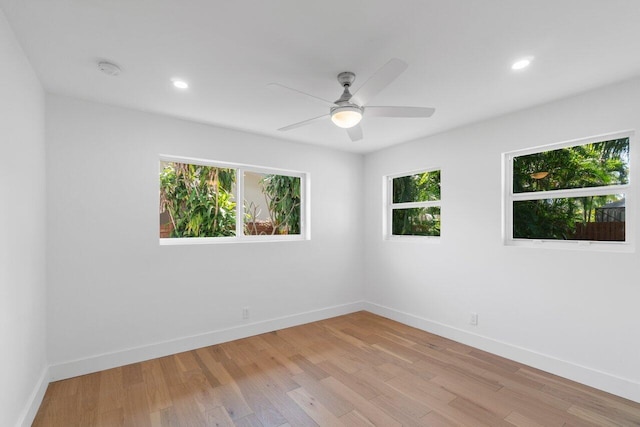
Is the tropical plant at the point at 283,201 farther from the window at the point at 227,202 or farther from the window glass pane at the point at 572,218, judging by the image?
the window glass pane at the point at 572,218

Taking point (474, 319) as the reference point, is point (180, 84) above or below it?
above

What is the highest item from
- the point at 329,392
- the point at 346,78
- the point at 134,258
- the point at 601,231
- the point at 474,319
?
the point at 346,78

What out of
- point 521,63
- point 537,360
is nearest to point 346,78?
point 521,63

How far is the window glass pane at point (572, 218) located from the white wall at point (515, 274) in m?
0.19

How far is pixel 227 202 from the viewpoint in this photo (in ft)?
11.9

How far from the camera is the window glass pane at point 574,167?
2.50 meters

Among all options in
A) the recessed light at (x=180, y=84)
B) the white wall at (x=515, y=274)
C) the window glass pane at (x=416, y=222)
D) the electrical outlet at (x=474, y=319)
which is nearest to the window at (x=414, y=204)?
the window glass pane at (x=416, y=222)

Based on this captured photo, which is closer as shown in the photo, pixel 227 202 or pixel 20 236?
pixel 20 236

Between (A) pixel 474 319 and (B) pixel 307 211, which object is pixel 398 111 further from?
(A) pixel 474 319

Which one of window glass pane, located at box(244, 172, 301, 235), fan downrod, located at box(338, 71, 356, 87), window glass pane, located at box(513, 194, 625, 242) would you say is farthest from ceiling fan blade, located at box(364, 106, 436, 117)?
window glass pane, located at box(244, 172, 301, 235)

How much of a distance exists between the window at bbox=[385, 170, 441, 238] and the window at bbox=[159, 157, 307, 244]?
1314mm

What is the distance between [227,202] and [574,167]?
11.7 feet

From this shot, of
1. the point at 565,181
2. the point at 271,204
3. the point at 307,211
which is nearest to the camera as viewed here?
the point at 565,181

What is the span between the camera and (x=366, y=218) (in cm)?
470
